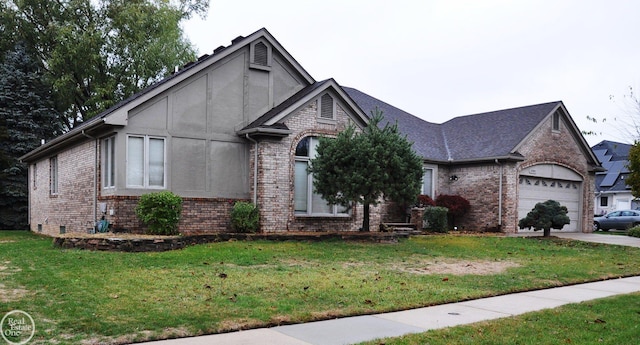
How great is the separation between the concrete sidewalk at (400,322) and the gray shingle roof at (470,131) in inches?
578

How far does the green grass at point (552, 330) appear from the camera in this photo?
229 inches

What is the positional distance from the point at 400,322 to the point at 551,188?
20.7 metres

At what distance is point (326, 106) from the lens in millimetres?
17984

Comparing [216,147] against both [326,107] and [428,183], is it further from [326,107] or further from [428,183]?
[428,183]

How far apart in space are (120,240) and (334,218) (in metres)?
7.43

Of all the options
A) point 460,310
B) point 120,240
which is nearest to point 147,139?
→ point 120,240

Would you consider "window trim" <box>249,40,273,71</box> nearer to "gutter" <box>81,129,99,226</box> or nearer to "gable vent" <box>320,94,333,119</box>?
"gable vent" <box>320,94,333,119</box>

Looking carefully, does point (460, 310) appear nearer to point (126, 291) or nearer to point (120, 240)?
point (126, 291)

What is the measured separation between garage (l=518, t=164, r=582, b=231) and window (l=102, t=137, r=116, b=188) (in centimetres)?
1624

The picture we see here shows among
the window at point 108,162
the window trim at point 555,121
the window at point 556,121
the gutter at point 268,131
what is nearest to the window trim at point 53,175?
the window at point 108,162

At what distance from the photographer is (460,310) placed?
7477 millimetres

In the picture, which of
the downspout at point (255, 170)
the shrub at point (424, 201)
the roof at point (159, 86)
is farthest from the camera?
the shrub at point (424, 201)

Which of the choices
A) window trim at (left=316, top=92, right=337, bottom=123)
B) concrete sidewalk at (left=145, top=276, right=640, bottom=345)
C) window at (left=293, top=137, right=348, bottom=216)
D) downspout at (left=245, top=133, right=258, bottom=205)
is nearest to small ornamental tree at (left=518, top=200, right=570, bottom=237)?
window at (left=293, top=137, right=348, bottom=216)

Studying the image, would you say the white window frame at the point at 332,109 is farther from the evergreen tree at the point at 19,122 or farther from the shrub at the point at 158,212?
the evergreen tree at the point at 19,122
